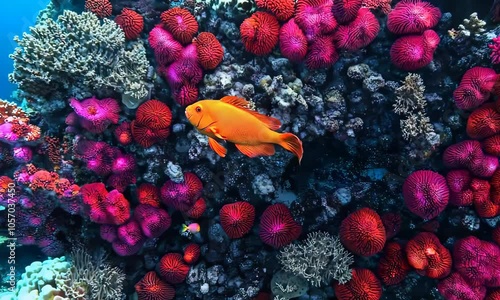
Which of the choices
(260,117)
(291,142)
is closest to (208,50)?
(260,117)

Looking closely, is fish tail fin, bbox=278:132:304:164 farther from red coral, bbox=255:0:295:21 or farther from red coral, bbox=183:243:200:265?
red coral, bbox=183:243:200:265

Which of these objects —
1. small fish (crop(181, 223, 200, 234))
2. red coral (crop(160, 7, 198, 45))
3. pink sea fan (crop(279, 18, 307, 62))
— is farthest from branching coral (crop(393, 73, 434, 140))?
small fish (crop(181, 223, 200, 234))

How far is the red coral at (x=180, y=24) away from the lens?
3.77 m

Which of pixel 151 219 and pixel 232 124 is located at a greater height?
pixel 232 124

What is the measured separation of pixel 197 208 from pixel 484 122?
3.35 m

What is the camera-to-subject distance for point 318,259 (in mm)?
3963

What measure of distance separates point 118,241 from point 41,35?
2.71 m

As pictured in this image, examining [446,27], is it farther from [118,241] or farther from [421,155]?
[118,241]

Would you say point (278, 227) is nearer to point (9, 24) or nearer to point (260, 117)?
point (260, 117)

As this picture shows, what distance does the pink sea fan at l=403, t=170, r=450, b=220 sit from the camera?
136 inches

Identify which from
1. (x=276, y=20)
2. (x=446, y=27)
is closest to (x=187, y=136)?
(x=276, y=20)

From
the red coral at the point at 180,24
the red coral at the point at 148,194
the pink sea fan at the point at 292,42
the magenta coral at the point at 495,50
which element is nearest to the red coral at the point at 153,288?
the red coral at the point at 148,194

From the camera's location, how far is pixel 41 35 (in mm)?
3865

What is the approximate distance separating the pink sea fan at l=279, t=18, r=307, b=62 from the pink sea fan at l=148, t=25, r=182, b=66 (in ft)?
3.92
